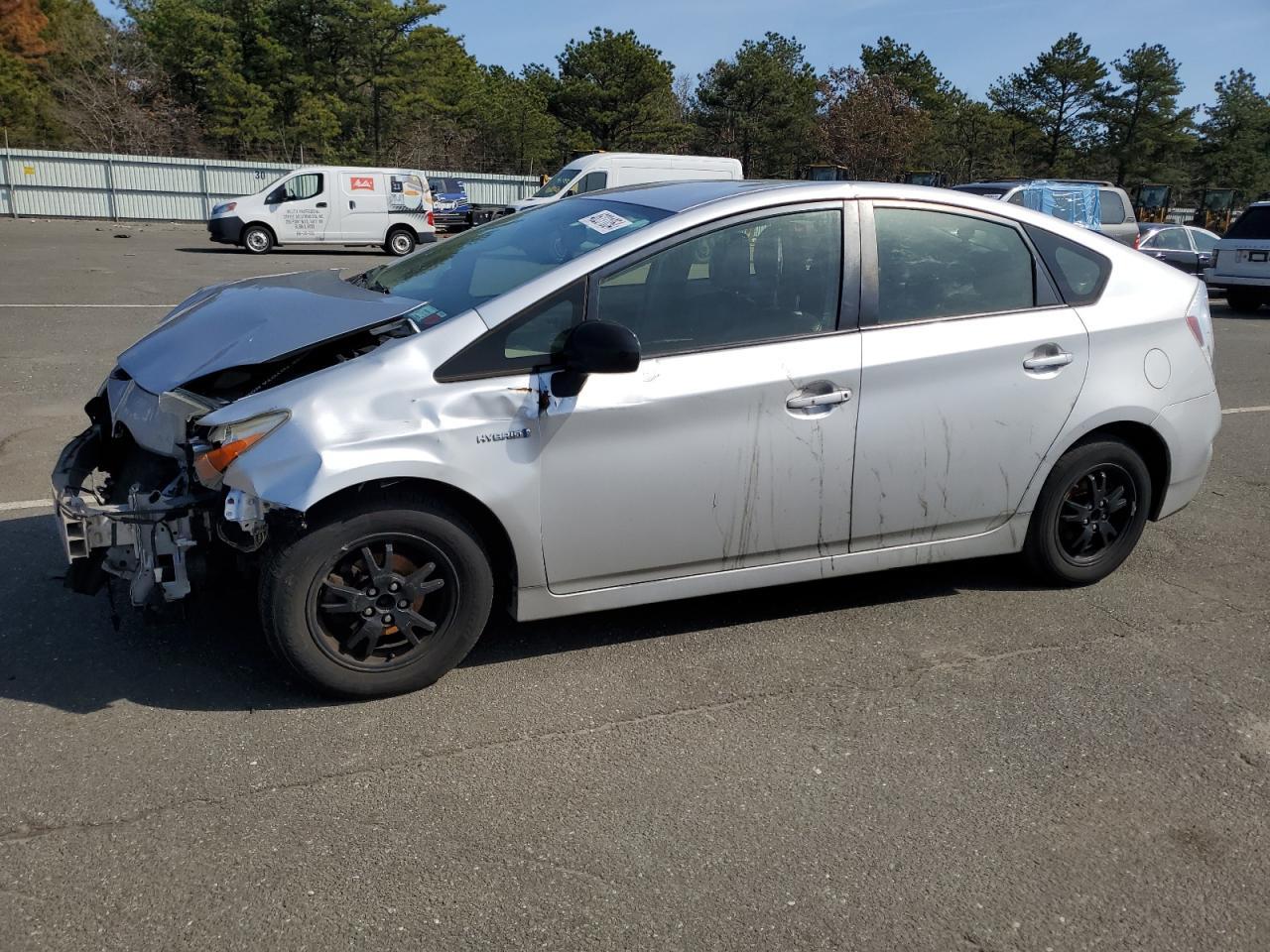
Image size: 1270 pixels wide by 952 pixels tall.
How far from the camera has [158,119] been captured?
48.2 meters

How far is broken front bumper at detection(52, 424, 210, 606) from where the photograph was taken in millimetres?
3412

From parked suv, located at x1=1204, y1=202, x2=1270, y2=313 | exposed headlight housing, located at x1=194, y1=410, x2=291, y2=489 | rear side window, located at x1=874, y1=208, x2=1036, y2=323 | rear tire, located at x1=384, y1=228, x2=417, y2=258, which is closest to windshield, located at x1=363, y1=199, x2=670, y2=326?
exposed headlight housing, located at x1=194, y1=410, x2=291, y2=489

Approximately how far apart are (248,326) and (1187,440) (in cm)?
392

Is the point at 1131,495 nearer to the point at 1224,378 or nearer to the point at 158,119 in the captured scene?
the point at 1224,378

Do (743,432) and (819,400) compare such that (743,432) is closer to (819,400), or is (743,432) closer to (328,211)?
(819,400)

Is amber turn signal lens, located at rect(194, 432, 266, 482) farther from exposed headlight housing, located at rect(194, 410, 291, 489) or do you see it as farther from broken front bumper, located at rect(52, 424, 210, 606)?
broken front bumper, located at rect(52, 424, 210, 606)

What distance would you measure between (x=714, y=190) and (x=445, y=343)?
1354mm

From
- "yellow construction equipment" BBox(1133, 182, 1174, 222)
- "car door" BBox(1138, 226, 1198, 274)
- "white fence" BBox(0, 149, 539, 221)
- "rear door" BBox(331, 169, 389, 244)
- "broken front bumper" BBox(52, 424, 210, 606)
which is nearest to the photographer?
"broken front bumper" BBox(52, 424, 210, 606)

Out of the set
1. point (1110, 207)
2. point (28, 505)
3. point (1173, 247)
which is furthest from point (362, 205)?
point (28, 505)

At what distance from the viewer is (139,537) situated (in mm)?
3445

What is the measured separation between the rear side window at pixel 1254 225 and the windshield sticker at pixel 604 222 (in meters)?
16.0

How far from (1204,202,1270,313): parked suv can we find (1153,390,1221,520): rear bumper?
46.2 feet

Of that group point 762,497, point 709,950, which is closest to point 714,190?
point 762,497

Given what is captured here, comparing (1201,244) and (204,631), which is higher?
(1201,244)
